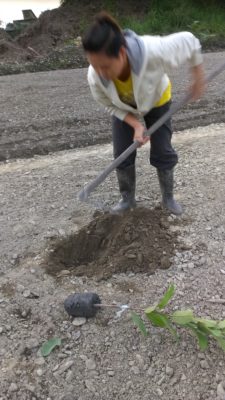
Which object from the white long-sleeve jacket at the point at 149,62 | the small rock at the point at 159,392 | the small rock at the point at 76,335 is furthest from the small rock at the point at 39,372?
the white long-sleeve jacket at the point at 149,62

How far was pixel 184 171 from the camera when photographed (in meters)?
3.71

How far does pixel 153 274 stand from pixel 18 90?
4134 mm

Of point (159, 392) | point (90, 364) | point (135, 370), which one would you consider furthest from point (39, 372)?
point (159, 392)

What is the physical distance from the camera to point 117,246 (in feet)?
8.99

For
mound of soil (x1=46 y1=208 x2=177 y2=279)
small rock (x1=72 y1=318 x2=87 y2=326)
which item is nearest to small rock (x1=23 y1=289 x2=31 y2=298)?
mound of soil (x1=46 y1=208 x2=177 y2=279)

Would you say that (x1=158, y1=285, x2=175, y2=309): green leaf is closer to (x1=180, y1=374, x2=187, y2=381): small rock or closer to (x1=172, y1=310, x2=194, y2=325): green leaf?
(x1=172, y1=310, x2=194, y2=325): green leaf

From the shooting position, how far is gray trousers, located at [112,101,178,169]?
107 inches

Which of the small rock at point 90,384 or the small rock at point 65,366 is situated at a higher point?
the small rock at point 65,366

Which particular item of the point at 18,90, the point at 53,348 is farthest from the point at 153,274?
the point at 18,90

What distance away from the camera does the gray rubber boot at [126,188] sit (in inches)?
119

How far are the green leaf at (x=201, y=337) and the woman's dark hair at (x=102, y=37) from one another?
1.19 m

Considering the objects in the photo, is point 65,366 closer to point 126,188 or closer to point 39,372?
point 39,372

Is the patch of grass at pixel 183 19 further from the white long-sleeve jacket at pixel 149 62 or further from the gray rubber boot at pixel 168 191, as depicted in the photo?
the white long-sleeve jacket at pixel 149 62

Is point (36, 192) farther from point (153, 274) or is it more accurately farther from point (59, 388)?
point (59, 388)
